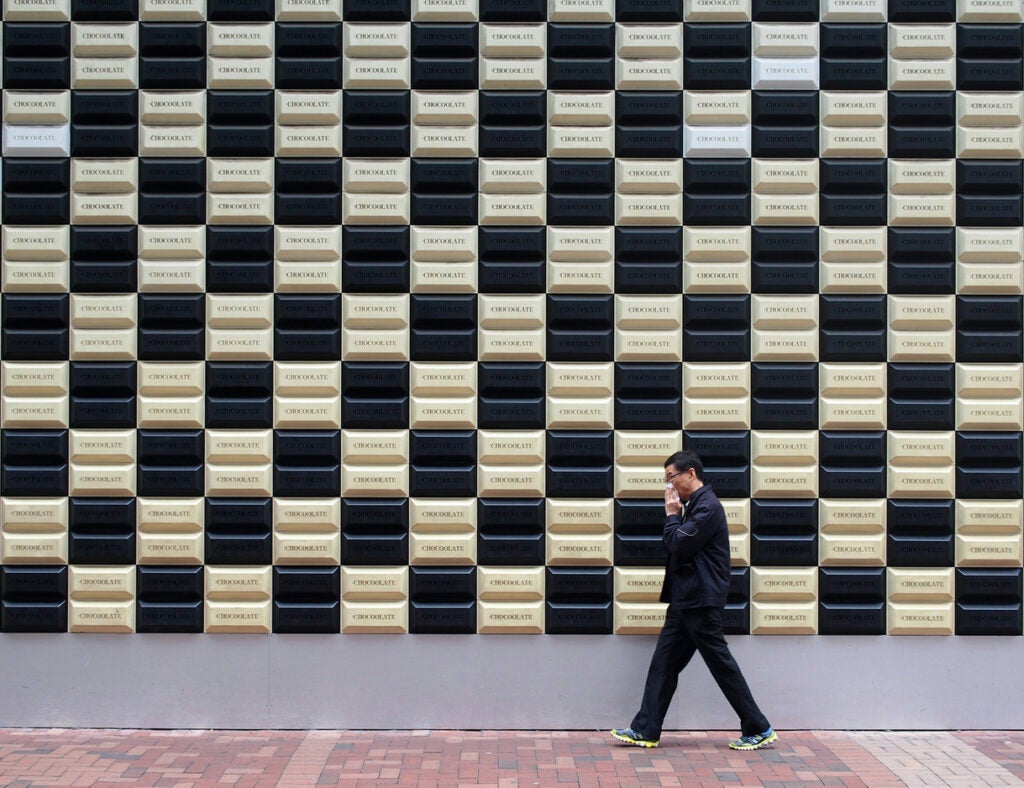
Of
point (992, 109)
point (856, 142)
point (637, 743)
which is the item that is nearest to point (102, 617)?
point (637, 743)

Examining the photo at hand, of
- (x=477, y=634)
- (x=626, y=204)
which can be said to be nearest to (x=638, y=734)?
(x=477, y=634)

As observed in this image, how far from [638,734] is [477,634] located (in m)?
1.12

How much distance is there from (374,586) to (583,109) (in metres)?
3.21

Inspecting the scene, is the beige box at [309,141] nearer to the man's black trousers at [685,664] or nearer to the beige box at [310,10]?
the beige box at [310,10]

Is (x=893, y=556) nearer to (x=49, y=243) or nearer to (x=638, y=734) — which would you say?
(x=638, y=734)

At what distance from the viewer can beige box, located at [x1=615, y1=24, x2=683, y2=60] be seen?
6.35m

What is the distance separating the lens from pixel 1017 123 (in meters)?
6.34

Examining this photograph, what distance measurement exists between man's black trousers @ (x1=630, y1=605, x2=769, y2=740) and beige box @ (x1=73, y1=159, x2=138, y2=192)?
4.19 metres

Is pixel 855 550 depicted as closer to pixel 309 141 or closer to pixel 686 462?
pixel 686 462

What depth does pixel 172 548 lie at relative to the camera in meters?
6.31

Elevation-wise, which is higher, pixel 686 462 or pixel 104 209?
pixel 104 209

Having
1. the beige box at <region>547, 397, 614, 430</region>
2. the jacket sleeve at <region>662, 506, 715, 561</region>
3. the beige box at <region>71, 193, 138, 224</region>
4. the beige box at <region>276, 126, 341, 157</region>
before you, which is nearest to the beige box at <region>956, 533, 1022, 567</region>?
the jacket sleeve at <region>662, 506, 715, 561</region>

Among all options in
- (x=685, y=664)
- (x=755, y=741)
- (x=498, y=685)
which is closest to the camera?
(x=755, y=741)

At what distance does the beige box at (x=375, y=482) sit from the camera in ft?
20.7
